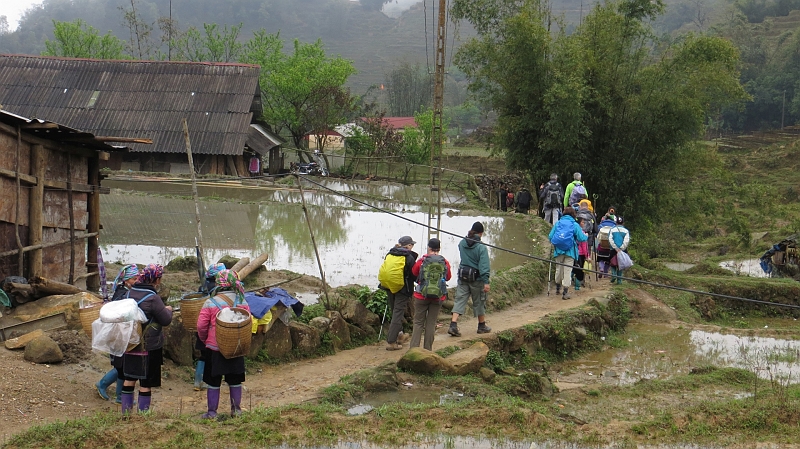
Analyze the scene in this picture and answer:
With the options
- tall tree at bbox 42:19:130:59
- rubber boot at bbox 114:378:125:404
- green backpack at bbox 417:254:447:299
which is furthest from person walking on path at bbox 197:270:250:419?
tall tree at bbox 42:19:130:59

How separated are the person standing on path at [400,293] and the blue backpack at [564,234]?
375 centimetres

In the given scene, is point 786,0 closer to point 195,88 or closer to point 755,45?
point 755,45

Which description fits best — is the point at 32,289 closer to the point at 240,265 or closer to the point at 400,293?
the point at 240,265

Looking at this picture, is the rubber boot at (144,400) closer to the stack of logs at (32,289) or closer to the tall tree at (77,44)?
the stack of logs at (32,289)

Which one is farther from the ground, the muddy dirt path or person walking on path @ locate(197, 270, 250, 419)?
person walking on path @ locate(197, 270, 250, 419)

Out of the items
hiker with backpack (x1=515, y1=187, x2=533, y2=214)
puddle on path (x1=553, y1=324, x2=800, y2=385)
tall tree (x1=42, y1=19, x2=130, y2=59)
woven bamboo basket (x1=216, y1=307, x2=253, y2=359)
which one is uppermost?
tall tree (x1=42, y1=19, x2=130, y2=59)

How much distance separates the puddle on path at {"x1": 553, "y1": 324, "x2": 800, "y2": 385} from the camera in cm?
1127

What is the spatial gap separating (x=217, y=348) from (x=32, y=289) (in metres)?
3.87

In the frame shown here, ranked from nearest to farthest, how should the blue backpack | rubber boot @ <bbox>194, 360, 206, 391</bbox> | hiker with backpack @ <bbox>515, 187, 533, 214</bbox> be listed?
1. rubber boot @ <bbox>194, 360, 206, 391</bbox>
2. the blue backpack
3. hiker with backpack @ <bbox>515, 187, 533, 214</bbox>

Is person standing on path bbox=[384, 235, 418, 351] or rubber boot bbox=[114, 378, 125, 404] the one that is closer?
rubber boot bbox=[114, 378, 125, 404]

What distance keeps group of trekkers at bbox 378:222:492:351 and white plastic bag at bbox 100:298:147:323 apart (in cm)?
385

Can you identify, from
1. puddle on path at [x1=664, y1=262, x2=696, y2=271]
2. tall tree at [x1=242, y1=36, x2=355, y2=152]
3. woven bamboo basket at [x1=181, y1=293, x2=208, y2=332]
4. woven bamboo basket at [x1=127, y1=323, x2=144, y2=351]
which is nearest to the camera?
woven bamboo basket at [x1=127, y1=323, x2=144, y2=351]

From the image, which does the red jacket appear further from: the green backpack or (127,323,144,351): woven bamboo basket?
(127,323,144,351): woven bamboo basket

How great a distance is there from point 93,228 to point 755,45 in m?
74.6
